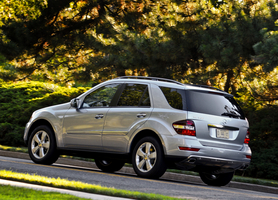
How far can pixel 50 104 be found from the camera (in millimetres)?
19734

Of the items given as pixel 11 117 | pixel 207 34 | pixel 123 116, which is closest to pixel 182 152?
pixel 123 116

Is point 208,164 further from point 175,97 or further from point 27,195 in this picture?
point 27,195

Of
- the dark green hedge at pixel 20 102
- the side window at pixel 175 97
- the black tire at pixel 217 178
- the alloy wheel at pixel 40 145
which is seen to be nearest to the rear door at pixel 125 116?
the side window at pixel 175 97

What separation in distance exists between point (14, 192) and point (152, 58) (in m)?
10.5

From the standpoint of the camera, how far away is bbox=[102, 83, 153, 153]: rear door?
8.97m

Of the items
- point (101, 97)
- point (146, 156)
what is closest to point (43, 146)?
point (101, 97)

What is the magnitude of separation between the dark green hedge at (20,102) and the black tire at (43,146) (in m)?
8.59

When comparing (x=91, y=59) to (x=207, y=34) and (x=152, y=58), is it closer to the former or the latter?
(x=152, y=58)

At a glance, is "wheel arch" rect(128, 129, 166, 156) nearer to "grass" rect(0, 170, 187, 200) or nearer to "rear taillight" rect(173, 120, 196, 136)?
"rear taillight" rect(173, 120, 196, 136)

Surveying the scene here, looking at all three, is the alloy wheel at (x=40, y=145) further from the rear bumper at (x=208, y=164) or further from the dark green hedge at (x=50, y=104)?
the dark green hedge at (x=50, y=104)

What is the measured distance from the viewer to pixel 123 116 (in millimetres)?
9156

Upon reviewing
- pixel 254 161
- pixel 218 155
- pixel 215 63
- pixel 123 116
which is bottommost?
pixel 254 161

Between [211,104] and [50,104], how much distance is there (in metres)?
12.3

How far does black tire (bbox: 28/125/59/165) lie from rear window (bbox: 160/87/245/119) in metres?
3.05
